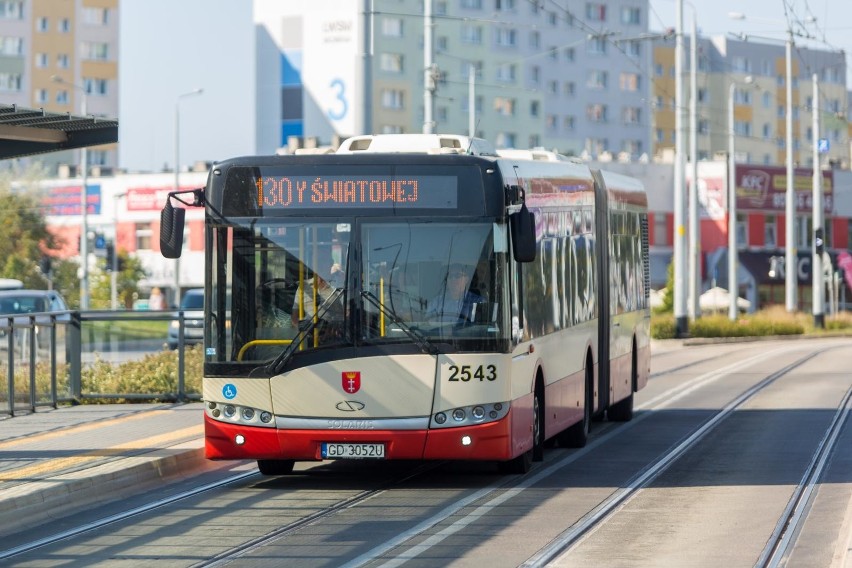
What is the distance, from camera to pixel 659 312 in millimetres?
68312

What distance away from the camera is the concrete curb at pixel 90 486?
12.3 m

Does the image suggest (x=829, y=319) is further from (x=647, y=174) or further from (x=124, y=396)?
(x=124, y=396)

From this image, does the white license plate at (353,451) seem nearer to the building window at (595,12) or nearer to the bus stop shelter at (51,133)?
the bus stop shelter at (51,133)

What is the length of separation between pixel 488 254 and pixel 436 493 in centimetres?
190

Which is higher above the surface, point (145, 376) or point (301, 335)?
point (301, 335)

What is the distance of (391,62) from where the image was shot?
105 m

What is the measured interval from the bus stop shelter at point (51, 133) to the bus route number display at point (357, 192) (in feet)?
5.74

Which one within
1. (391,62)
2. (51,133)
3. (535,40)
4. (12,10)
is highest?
(12,10)

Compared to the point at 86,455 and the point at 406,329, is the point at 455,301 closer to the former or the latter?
the point at 406,329

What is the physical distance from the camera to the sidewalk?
1273cm

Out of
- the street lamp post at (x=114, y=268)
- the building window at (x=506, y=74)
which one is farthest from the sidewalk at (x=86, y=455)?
the building window at (x=506, y=74)

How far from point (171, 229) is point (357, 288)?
1.49 meters

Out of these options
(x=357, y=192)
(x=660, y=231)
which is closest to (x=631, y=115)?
(x=660, y=231)

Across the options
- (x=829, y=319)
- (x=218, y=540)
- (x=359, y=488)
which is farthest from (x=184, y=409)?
(x=829, y=319)
